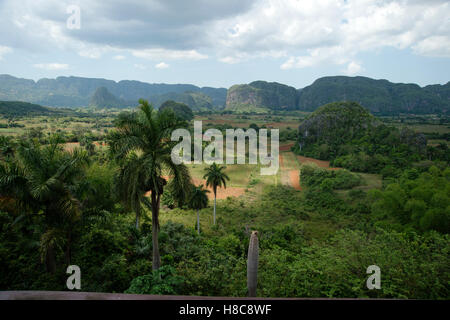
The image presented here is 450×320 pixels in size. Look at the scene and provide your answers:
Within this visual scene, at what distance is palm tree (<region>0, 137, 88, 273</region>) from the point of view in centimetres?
680

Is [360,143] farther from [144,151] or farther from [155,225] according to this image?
[144,151]

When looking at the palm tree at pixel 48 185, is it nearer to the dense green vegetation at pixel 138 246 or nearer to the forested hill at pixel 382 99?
the dense green vegetation at pixel 138 246

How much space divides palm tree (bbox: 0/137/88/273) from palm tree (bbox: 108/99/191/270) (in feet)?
3.88

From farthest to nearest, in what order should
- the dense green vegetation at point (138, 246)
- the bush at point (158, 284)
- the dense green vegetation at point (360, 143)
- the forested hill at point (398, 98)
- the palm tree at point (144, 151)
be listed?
the forested hill at point (398, 98) < the dense green vegetation at point (360, 143) < the palm tree at point (144, 151) < the dense green vegetation at point (138, 246) < the bush at point (158, 284)

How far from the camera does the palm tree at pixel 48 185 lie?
6.80 meters

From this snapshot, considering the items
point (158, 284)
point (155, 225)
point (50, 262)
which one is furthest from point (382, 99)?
point (50, 262)

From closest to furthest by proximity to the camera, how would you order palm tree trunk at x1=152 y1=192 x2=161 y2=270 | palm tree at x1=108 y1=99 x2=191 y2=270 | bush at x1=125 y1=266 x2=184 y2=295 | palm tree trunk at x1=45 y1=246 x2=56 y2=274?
bush at x1=125 y1=266 x2=184 y2=295 → palm tree at x1=108 y1=99 x2=191 y2=270 → palm tree trunk at x1=45 y1=246 x2=56 y2=274 → palm tree trunk at x1=152 y1=192 x2=161 y2=270

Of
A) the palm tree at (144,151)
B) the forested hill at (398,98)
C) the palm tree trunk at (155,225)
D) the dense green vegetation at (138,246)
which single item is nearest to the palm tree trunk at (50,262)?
the dense green vegetation at (138,246)

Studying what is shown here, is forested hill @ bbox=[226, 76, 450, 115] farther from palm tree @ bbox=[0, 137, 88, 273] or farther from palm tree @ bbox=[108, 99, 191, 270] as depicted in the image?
palm tree @ bbox=[0, 137, 88, 273]

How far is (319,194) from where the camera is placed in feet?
94.1

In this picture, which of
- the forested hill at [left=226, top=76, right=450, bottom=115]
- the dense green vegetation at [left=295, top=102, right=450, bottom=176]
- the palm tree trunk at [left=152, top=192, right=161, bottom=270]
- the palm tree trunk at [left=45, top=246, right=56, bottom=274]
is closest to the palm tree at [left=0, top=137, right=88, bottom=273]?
the palm tree trunk at [left=45, top=246, right=56, bottom=274]

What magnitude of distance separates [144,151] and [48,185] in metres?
2.62

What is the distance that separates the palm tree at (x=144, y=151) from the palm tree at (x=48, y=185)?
1.18 meters

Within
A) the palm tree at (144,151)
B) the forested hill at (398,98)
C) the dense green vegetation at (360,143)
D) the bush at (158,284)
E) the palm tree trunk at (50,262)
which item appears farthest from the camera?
the forested hill at (398,98)
